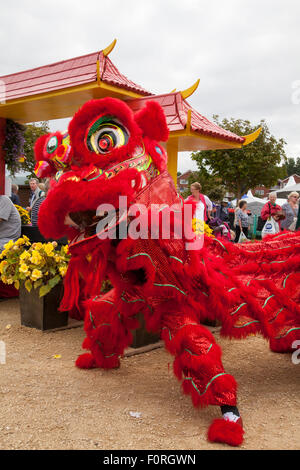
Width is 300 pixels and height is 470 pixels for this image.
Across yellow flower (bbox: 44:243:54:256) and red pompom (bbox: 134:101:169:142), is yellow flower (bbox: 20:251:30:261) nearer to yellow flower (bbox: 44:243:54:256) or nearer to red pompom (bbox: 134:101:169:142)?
yellow flower (bbox: 44:243:54:256)

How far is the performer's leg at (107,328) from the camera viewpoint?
285cm

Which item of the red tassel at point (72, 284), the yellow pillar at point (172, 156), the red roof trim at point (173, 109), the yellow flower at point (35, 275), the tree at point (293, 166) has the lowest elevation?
the yellow flower at point (35, 275)

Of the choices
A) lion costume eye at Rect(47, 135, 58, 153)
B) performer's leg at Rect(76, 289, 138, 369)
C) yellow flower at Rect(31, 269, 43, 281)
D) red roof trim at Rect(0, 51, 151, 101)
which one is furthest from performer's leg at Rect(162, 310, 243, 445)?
red roof trim at Rect(0, 51, 151, 101)

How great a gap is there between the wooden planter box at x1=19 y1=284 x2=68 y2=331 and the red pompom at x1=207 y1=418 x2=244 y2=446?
7.09ft

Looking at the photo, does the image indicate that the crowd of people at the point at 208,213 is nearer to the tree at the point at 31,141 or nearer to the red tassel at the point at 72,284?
the red tassel at the point at 72,284

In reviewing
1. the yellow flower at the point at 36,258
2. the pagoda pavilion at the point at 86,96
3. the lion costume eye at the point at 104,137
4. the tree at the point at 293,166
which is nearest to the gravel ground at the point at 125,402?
the yellow flower at the point at 36,258

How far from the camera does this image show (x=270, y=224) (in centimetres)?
795

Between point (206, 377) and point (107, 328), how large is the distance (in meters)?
0.89

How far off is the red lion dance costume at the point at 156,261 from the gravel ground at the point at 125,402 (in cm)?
26

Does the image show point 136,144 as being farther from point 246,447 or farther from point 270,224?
point 270,224

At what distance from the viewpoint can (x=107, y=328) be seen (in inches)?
114

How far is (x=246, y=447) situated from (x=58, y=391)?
1253 millimetres

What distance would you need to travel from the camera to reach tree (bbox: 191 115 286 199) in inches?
848

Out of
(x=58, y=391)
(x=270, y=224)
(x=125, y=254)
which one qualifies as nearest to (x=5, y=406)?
(x=58, y=391)
